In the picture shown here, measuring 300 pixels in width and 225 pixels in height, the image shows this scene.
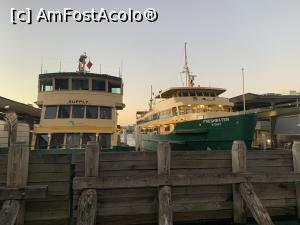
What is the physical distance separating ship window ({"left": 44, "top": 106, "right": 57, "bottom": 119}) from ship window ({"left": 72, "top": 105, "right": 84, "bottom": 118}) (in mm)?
1207

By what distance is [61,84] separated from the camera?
55.0 ft

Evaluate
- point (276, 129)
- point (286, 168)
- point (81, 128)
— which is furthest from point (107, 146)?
point (276, 129)

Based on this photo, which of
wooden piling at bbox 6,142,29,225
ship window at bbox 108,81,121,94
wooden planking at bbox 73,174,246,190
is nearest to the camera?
wooden piling at bbox 6,142,29,225

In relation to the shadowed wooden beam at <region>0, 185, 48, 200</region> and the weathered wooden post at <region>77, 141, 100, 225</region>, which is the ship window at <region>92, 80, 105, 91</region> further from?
the shadowed wooden beam at <region>0, 185, 48, 200</region>

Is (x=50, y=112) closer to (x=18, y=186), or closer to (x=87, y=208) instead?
(x=18, y=186)

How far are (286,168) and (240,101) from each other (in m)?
33.6

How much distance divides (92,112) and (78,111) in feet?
2.86

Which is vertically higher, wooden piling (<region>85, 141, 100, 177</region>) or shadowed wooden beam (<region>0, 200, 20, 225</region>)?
wooden piling (<region>85, 141, 100, 177</region>)

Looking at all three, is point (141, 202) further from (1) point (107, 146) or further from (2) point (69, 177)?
(1) point (107, 146)

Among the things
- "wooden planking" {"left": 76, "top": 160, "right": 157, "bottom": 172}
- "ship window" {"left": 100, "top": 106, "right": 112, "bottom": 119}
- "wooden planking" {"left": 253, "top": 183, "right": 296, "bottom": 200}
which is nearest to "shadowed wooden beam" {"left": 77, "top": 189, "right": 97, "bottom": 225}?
"wooden planking" {"left": 76, "top": 160, "right": 157, "bottom": 172}

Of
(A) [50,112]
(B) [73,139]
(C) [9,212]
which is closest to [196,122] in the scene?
(B) [73,139]

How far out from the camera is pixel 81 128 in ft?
49.0

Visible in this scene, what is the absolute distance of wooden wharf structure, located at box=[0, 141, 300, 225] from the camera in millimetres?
5242

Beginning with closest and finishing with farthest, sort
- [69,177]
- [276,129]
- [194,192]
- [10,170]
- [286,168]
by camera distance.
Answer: [10,170], [69,177], [194,192], [286,168], [276,129]
